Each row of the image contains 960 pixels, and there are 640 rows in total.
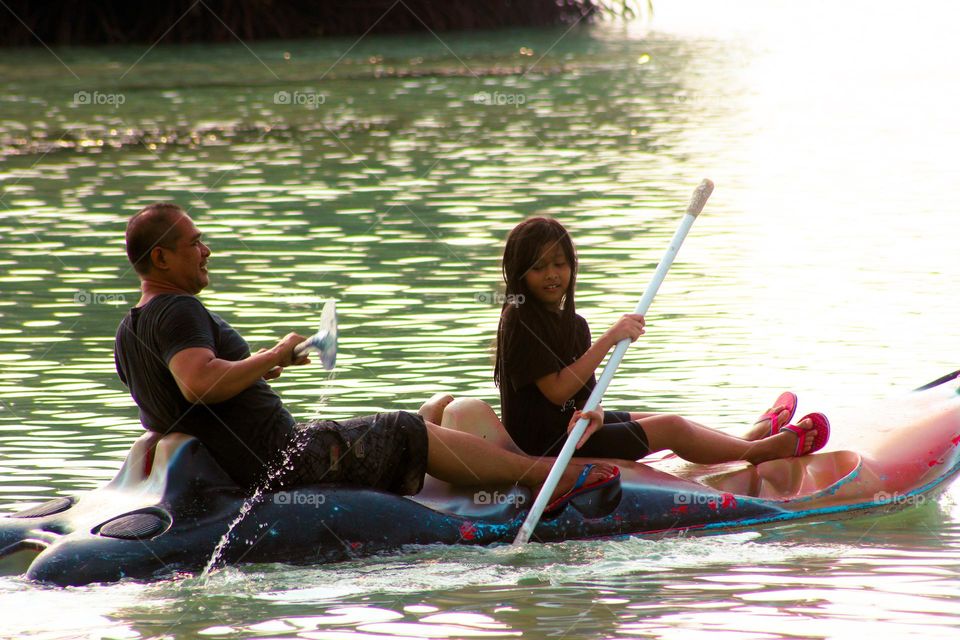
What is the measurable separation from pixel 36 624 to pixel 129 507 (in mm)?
534

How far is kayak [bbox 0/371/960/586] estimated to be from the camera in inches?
190

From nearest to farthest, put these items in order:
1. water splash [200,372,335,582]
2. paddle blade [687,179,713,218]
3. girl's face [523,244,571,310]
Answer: water splash [200,372,335,582]
girl's face [523,244,571,310]
paddle blade [687,179,713,218]

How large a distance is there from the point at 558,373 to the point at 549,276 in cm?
33

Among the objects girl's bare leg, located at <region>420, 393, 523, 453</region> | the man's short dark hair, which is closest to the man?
the man's short dark hair

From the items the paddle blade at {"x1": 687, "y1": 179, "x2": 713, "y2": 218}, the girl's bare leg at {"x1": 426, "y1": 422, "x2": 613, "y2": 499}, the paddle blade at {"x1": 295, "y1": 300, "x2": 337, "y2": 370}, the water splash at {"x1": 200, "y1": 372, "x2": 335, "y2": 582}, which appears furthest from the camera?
the paddle blade at {"x1": 687, "y1": 179, "x2": 713, "y2": 218}

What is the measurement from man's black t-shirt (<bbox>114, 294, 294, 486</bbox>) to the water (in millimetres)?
359

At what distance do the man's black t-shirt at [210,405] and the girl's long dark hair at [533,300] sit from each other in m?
0.85

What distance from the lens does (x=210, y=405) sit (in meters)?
4.83

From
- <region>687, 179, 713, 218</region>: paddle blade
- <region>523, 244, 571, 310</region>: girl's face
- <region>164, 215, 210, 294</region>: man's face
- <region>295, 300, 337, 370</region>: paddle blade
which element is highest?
<region>687, 179, 713, 218</region>: paddle blade

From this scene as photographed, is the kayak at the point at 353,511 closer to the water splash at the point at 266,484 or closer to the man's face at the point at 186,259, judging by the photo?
the water splash at the point at 266,484

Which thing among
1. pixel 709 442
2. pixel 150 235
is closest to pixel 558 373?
pixel 709 442

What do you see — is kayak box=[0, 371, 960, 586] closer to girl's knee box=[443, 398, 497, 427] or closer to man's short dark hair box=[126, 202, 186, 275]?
girl's knee box=[443, 398, 497, 427]

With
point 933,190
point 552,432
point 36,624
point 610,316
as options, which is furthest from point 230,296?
point 933,190

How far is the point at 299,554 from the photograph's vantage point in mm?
4953
